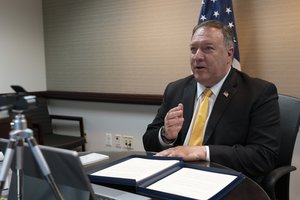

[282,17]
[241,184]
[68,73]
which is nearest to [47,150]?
[241,184]

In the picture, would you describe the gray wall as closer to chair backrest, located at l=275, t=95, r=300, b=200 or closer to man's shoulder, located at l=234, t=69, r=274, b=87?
man's shoulder, located at l=234, t=69, r=274, b=87

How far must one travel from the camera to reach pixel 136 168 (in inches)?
45.3

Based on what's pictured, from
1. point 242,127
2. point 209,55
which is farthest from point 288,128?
point 209,55

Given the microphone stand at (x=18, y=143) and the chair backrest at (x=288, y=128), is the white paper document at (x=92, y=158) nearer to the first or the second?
the microphone stand at (x=18, y=143)

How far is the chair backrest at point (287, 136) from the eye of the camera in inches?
65.7

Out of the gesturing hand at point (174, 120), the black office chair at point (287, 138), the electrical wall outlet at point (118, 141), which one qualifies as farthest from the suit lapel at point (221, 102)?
the electrical wall outlet at point (118, 141)

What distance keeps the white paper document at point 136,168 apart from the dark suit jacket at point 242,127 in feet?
1.09

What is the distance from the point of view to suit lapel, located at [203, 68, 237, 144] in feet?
5.49

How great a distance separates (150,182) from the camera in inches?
40.3

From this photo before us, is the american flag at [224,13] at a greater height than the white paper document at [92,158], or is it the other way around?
the american flag at [224,13]

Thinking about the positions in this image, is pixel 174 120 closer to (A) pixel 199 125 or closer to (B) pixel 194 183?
(A) pixel 199 125

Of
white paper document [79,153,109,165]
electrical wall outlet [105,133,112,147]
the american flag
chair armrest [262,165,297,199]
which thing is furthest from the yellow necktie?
electrical wall outlet [105,133,112,147]

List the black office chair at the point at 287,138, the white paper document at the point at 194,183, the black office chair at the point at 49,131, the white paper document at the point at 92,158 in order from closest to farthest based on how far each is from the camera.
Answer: the white paper document at the point at 194,183 → the white paper document at the point at 92,158 → the black office chair at the point at 287,138 → the black office chair at the point at 49,131

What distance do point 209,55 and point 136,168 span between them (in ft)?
2.82
